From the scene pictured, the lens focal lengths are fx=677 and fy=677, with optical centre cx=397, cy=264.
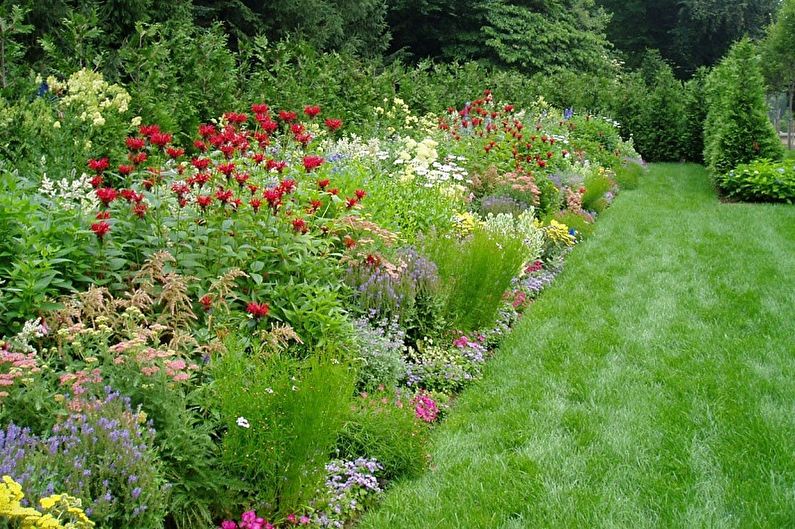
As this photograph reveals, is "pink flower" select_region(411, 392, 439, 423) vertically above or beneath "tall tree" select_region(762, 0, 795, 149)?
beneath

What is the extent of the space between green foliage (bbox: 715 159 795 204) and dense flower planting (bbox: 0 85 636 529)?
778 centimetres

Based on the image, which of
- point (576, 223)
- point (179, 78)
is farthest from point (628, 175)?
point (179, 78)

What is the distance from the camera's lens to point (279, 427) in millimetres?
2605

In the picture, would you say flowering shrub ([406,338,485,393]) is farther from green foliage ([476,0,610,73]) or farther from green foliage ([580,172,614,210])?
green foliage ([476,0,610,73])

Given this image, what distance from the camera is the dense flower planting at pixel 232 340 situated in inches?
90.4

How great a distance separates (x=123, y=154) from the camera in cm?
529

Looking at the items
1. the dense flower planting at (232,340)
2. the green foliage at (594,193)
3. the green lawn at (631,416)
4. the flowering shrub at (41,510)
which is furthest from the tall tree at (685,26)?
the flowering shrub at (41,510)

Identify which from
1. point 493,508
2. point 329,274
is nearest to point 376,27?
point 329,274

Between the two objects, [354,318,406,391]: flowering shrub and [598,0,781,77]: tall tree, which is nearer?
[354,318,406,391]: flowering shrub

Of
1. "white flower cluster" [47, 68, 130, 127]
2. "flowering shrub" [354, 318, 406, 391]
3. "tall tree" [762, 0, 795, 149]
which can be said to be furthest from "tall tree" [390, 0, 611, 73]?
"flowering shrub" [354, 318, 406, 391]

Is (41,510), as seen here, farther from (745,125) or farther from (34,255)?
(745,125)

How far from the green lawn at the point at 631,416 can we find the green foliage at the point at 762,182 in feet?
16.4

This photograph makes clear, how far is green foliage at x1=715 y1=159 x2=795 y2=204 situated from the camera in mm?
11398

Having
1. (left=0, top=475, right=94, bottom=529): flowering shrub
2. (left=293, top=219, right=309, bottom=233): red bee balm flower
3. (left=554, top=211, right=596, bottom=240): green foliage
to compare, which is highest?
(left=293, top=219, right=309, bottom=233): red bee balm flower
